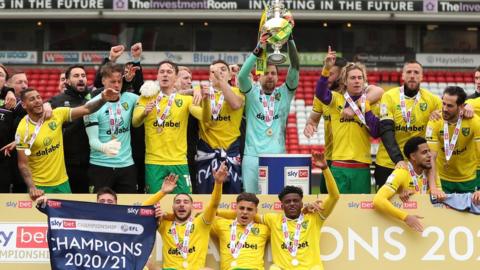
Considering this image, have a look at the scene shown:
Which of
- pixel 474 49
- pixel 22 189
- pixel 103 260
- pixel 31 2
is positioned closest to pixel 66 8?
pixel 31 2

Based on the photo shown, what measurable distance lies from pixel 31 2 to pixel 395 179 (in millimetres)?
18360

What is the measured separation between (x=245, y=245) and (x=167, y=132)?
159 centimetres

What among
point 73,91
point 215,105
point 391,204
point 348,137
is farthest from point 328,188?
point 73,91

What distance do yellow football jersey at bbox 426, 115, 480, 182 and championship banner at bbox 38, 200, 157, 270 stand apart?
120 inches

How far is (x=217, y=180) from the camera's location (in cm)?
793

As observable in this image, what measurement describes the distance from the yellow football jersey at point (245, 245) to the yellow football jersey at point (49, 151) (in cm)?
173

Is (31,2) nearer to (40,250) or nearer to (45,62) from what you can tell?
(45,62)

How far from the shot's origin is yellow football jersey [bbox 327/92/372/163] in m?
9.13

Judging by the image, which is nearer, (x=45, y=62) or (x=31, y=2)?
(x=31, y=2)

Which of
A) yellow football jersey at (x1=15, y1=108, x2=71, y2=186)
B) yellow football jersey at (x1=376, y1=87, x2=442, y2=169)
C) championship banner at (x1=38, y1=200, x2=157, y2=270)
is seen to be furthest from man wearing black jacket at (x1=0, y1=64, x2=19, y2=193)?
yellow football jersey at (x1=376, y1=87, x2=442, y2=169)

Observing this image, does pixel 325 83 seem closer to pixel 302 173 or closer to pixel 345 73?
pixel 345 73

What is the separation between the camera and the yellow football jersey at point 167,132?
8.98 m

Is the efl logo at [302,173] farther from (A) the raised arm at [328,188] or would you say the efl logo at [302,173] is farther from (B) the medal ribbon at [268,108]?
(B) the medal ribbon at [268,108]

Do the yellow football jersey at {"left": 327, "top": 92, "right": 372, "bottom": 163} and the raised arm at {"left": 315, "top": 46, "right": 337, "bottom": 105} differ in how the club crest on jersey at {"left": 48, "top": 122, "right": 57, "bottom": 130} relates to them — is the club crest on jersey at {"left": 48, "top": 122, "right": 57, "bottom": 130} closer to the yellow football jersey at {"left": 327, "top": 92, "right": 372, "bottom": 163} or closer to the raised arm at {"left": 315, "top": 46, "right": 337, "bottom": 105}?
the raised arm at {"left": 315, "top": 46, "right": 337, "bottom": 105}
